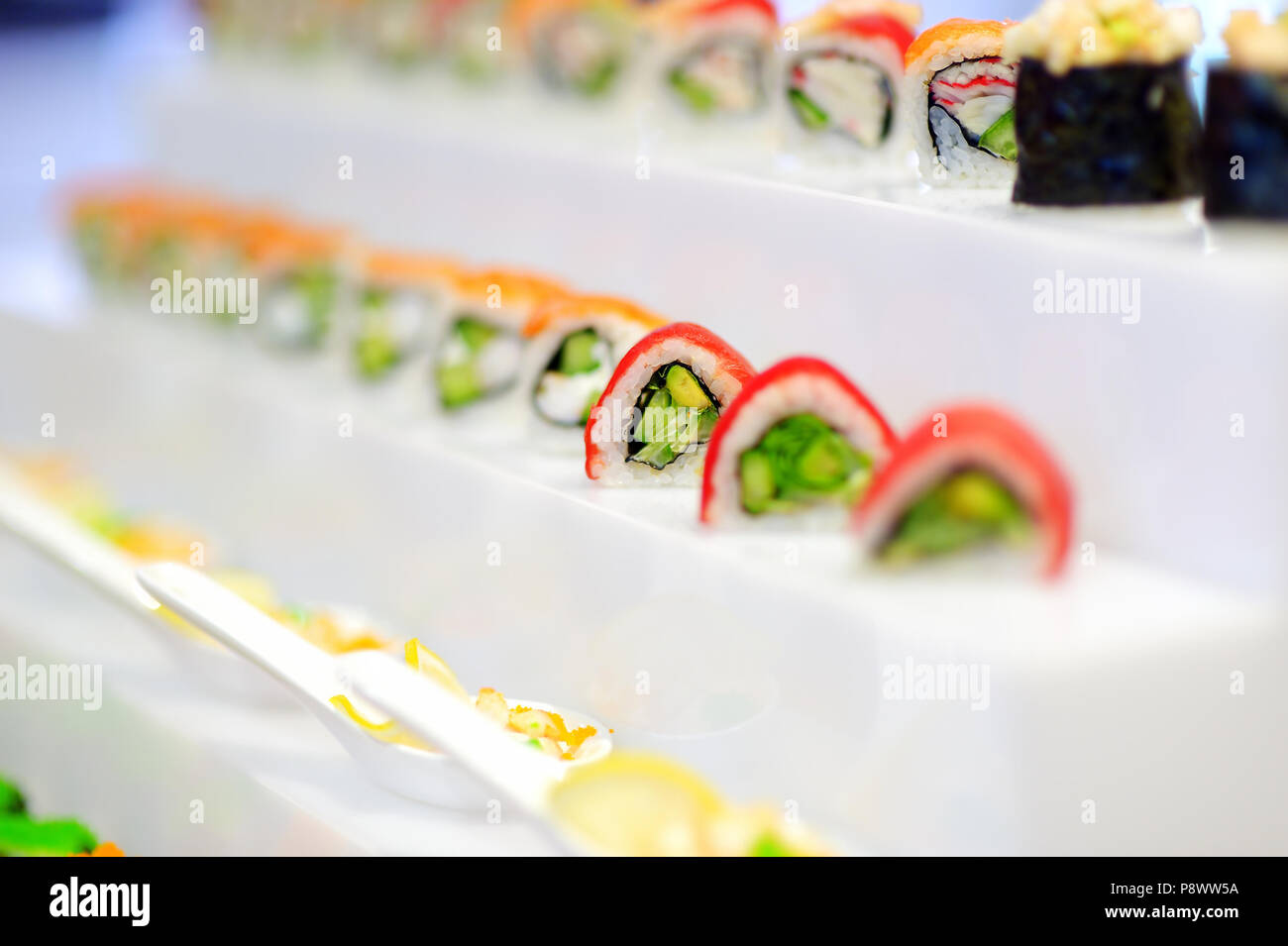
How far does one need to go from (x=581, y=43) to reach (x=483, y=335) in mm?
614

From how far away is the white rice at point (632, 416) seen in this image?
1541 mm

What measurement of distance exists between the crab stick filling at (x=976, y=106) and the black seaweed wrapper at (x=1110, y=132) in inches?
3.3

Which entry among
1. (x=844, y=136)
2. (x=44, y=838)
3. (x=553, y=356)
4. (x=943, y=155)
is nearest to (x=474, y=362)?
(x=553, y=356)

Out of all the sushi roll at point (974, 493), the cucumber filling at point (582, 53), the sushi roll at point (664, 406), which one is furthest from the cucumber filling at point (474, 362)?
the sushi roll at point (974, 493)

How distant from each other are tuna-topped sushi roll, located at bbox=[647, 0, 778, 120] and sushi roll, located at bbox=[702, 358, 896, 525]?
0.72 meters

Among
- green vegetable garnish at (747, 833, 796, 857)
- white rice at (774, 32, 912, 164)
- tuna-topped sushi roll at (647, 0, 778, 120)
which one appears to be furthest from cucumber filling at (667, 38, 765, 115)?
green vegetable garnish at (747, 833, 796, 857)

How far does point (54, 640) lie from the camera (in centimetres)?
194

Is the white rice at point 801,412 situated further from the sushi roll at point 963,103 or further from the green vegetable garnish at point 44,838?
the green vegetable garnish at point 44,838

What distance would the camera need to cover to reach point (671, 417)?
1.58 meters

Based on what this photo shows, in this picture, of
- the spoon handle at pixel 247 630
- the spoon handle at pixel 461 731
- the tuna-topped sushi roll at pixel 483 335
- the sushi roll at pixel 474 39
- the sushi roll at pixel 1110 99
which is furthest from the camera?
the sushi roll at pixel 474 39

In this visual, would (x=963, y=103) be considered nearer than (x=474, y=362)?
Yes

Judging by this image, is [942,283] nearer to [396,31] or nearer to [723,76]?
[723,76]

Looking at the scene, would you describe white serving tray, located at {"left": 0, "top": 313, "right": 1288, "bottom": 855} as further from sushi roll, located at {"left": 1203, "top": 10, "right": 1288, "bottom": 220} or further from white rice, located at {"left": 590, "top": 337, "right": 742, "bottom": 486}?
sushi roll, located at {"left": 1203, "top": 10, "right": 1288, "bottom": 220}

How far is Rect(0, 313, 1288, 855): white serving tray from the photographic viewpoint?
1.16 metres
